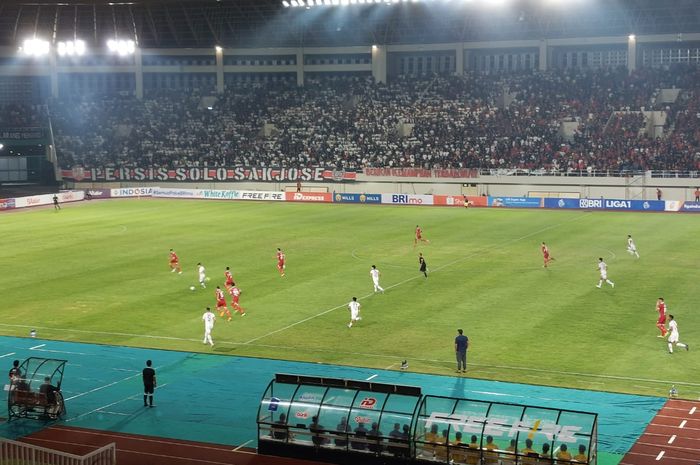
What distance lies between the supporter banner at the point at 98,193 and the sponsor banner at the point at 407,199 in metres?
30.5

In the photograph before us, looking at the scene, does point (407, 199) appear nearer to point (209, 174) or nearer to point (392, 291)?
point (209, 174)

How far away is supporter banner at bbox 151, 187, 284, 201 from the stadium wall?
2.88 meters

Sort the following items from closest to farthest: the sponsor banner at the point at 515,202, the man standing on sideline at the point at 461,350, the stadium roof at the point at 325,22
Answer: the man standing on sideline at the point at 461,350 < the sponsor banner at the point at 515,202 < the stadium roof at the point at 325,22

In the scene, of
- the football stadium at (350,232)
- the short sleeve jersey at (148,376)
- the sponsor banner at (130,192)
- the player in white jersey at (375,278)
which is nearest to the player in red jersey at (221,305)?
the football stadium at (350,232)

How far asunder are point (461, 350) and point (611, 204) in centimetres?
5630

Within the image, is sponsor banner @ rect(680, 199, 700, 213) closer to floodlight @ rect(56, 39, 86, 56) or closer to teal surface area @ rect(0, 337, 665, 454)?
teal surface area @ rect(0, 337, 665, 454)

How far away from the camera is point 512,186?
93.7m

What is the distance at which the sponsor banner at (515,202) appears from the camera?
87000 millimetres

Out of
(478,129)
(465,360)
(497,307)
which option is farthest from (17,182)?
(465,360)

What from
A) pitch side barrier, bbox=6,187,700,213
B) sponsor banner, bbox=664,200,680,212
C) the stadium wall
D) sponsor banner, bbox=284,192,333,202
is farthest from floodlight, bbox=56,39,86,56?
sponsor banner, bbox=664,200,680,212

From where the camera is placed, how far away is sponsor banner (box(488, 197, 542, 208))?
8700 cm

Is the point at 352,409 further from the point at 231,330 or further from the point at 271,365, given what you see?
the point at 231,330

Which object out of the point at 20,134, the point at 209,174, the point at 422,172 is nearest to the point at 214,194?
the point at 209,174

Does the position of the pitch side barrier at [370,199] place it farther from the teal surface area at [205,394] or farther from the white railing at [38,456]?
the white railing at [38,456]
